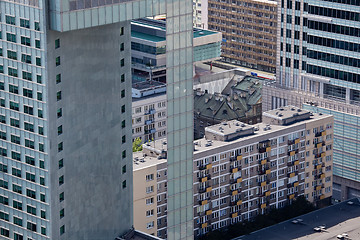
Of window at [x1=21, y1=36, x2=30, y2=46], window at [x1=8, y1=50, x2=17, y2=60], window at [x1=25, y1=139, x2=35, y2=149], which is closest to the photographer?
window at [x1=21, y1=36, x2=30, y2=46]

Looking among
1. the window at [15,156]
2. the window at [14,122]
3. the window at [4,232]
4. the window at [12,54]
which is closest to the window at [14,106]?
the window at [14,122]

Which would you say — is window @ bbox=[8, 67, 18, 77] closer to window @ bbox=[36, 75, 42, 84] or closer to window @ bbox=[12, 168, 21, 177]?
window @ bbox=[36, 75, 42, 84]

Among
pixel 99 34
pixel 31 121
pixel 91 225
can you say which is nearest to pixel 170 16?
pixel 99 34

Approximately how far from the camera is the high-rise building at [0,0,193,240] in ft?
504

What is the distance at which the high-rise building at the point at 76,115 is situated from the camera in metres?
154

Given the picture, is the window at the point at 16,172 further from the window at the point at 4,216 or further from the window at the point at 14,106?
the window at the point at 14,106

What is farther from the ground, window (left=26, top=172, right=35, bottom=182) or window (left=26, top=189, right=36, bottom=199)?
window (left=26, top=172, right=35, bottom=182)

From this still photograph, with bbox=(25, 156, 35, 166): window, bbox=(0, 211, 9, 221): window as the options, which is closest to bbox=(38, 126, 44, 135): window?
bbox=(25, 156, 35, 166): window

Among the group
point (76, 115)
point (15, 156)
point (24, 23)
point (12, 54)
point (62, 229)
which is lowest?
point (62, 229)

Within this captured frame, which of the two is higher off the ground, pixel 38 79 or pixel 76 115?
pixel 38 79

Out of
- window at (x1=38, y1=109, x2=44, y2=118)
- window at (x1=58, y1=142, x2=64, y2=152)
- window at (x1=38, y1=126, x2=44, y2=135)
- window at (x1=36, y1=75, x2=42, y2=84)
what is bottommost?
window at (x1=58, y1=142, x2=64, y2=152)

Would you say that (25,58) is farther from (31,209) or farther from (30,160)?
(31,209)

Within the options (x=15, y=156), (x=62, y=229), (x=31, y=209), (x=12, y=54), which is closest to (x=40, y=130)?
(x=15, y=156)

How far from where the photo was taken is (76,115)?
162125 millimetres
